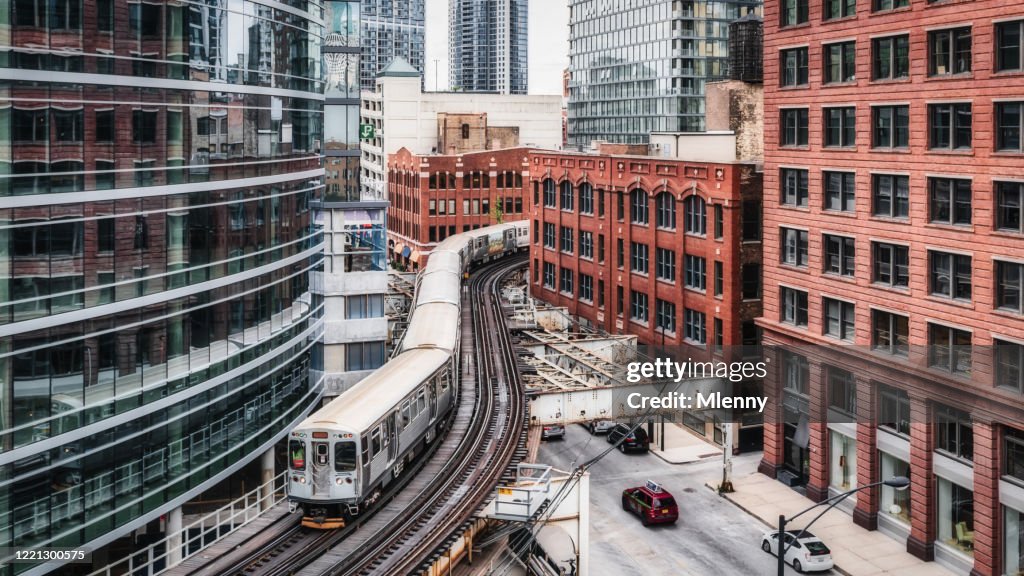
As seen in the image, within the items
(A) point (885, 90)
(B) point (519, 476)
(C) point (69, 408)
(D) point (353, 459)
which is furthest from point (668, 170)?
(C) point (69, 408)

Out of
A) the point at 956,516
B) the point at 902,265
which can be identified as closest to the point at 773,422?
the point at 902,265

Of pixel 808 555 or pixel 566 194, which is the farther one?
pixel 566 194

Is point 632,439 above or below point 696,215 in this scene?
below

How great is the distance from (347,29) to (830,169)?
25.8 meters

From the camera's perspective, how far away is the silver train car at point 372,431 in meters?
32.0

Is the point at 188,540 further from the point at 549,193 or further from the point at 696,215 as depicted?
the point at 549,193

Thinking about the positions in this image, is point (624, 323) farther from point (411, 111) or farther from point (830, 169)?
point (411, 111)

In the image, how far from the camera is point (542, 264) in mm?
86438

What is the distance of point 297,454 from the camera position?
32625mm

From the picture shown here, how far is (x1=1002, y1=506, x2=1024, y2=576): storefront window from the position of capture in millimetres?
39531

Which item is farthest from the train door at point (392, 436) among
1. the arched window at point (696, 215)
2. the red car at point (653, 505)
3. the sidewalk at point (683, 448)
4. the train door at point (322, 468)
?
the arched window at point (696, 215)

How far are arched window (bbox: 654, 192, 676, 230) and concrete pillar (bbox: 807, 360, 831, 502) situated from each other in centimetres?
1628

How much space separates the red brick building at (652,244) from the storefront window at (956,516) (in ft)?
58.5

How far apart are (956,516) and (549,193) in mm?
47123
